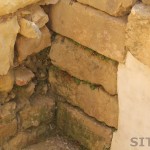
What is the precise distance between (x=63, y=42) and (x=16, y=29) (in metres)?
0.53

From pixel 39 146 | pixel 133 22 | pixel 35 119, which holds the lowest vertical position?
pixel 39 146

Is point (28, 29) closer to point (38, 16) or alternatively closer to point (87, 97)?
point (38, 16)

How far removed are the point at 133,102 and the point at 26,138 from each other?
1.04 meters

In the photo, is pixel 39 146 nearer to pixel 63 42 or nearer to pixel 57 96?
pixel 57 96

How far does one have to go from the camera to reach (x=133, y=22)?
2.86 meters

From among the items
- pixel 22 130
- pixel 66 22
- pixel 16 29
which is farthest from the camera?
pixel 22 130

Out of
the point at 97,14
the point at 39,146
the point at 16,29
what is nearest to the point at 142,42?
the point at 97,14

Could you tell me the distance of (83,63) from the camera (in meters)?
3.38

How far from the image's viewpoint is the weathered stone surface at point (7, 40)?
118 inches

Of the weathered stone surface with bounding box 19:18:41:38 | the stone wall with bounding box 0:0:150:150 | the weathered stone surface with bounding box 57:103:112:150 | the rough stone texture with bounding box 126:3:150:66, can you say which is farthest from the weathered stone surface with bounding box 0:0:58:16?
the weathered stone surface with bounding box 57:103:112:150

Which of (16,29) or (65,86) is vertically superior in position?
(16,29)

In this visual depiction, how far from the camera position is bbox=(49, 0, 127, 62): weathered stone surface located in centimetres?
302

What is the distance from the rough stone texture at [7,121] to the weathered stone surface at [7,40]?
360 mm

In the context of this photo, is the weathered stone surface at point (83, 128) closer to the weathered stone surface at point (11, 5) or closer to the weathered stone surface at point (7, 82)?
the weathered stone surface at point (7, 82)
